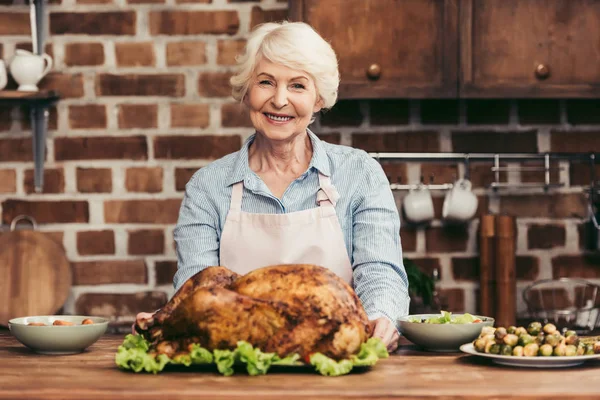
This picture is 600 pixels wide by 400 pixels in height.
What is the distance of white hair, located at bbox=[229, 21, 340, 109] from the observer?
2.26 meters

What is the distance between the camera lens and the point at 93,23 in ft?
10.9

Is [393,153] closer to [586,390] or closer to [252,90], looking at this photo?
[252,90]

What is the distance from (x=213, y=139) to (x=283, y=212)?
3.24 ft

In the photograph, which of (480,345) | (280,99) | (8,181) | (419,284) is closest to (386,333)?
(480,345)

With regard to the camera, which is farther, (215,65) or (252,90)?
(215,65)

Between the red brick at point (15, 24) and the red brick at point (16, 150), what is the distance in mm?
387

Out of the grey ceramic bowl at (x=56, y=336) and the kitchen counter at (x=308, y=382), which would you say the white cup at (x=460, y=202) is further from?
the grey ceramic bowl at (x=56, y=336)

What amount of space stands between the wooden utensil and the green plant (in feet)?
3.88

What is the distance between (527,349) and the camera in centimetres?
162

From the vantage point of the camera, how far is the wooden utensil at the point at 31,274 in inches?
127

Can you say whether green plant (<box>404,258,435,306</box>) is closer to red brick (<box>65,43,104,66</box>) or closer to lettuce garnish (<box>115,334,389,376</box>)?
red brick (<box>65,43,104,66</box>)

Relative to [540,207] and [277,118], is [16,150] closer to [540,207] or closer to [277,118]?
[277,118]

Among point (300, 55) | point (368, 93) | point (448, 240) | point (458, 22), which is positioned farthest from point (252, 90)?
point (448, 240)

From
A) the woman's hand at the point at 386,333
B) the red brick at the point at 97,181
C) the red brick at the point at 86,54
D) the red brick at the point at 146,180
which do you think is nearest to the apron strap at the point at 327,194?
the woman's hand at the point at 386,333
